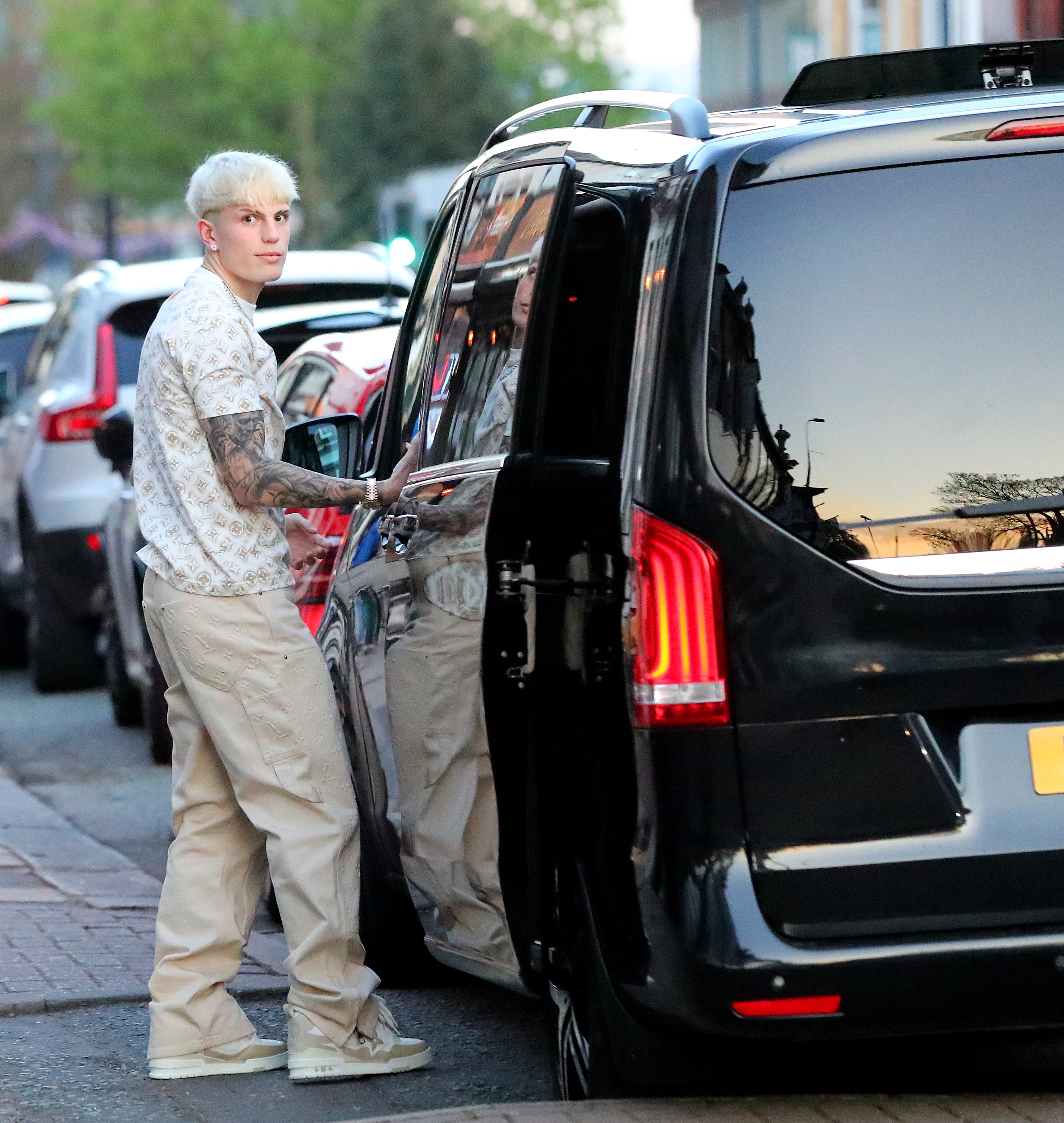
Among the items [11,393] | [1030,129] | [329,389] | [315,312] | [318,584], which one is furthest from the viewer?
[11,393]

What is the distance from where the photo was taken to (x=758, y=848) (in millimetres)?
3498

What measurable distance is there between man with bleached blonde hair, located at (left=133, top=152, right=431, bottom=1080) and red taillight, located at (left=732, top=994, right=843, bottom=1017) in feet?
4.20

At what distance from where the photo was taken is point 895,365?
3.50m

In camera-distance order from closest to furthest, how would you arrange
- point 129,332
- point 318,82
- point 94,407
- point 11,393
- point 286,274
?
point 286,274 < point 129,332 < point 94,407 < point 11,393 < point 318,82

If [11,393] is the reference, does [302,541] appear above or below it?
above

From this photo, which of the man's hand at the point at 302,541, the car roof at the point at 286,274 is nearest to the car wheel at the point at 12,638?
the car roof at the point at 286,274

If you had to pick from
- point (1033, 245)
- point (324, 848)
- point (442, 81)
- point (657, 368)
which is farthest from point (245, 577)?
point (442, 81)

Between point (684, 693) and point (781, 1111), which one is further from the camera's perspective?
point (781, 1111)

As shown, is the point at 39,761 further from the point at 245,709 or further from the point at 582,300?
the point at 582,300

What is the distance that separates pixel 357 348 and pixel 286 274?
114 inches

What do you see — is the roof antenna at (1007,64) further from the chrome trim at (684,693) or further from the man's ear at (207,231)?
the man's ear at (207,231)

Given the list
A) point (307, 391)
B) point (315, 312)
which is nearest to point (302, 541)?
point (307, 391)

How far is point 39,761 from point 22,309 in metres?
9.45

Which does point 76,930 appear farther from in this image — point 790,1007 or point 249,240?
point 790,1007
